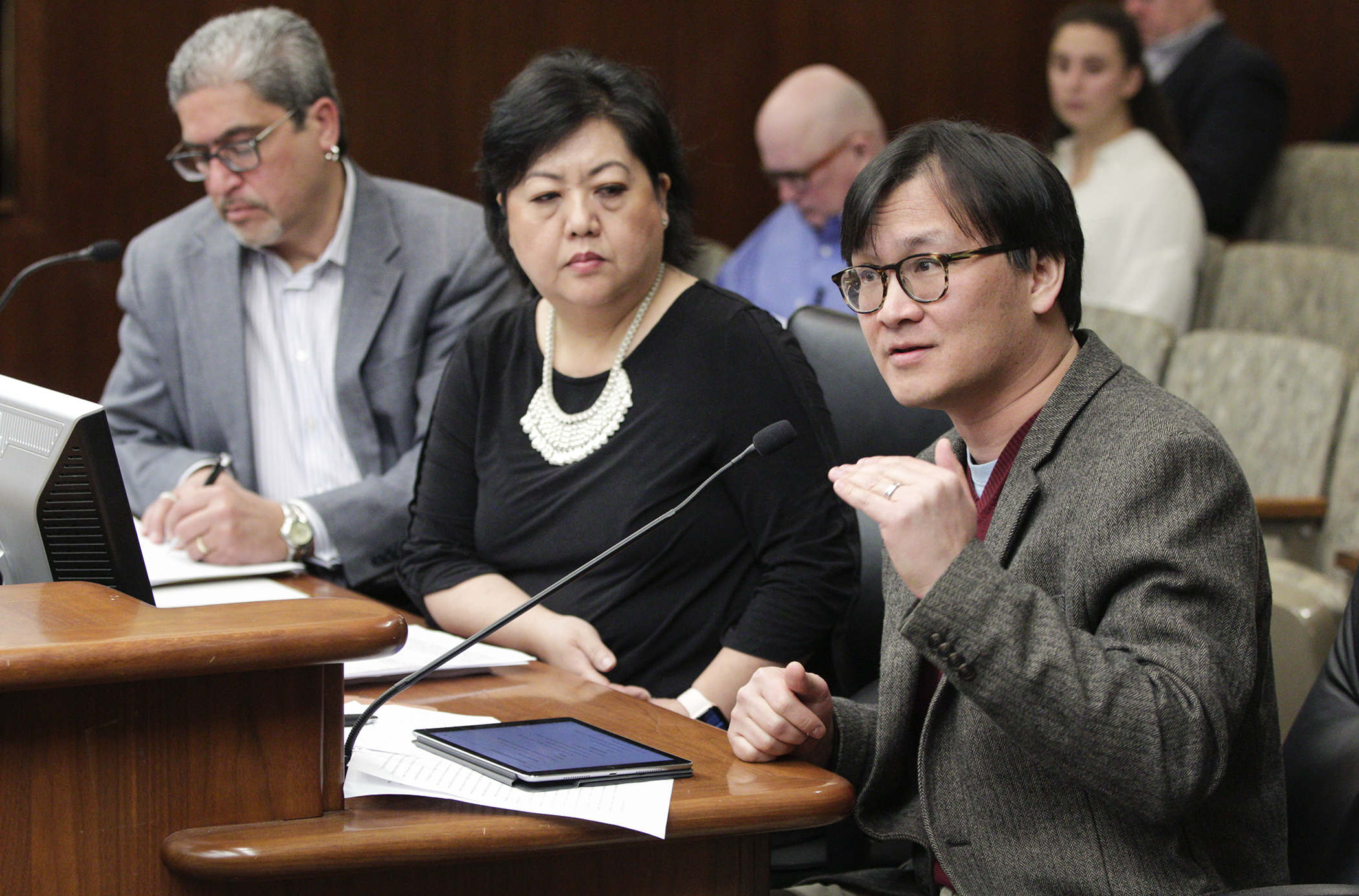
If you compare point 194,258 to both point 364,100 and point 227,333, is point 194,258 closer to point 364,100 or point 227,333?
point 227,333

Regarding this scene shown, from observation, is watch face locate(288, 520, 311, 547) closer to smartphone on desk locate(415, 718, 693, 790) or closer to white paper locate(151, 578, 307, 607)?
white paper locate(151, 578, 307, 607)

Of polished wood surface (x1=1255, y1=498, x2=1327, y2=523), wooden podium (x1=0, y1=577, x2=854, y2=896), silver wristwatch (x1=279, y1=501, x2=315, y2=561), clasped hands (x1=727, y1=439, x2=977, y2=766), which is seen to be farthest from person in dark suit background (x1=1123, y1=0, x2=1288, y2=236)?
wooden podium (x1=0, y1=577, x2=854, y2=896)

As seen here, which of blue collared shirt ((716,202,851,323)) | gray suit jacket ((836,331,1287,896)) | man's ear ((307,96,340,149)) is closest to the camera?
gray suit jacket ((836,331,1287,896))

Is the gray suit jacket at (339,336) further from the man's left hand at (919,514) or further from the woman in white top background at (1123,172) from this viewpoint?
the woman in white top background at (1123,172)

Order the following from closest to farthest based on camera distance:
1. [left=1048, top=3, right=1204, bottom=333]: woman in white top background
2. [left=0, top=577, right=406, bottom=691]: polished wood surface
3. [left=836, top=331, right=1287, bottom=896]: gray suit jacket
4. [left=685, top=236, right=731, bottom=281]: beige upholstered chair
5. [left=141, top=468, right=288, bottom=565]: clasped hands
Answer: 1. [left=0, top=577, right=406, bottom=691]: polished wood surface
2. [left=836, top=331, right=1287, bottom=896]: gray suit jacket
3. [left=141, top=468, right=288, bottom=565]: clasped hands
4. [left=1048, top=3, right=1204, bottom=333]: woman in white top background
5. [left=685, top=236, right=731, bottom=281]: beige upholstered chair

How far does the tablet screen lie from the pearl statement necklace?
0.61m

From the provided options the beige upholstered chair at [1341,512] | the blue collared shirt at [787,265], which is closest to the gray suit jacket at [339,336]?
the blue collared shirt at [787,265]

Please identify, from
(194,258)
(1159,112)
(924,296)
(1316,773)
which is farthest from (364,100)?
(1316,773)

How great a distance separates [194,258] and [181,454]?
37cm

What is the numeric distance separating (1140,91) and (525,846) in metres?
3.78

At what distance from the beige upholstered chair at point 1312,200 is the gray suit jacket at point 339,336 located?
10.7 feet

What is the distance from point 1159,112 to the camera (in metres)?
4.30

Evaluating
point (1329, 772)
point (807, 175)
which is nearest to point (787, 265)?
point (807, 175)

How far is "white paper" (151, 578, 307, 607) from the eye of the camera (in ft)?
6.08
